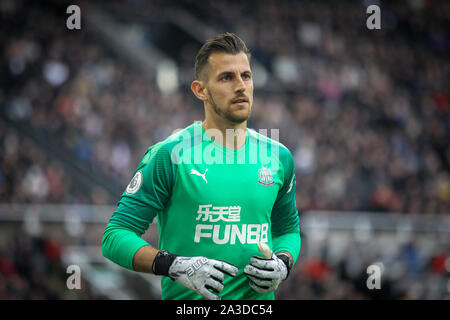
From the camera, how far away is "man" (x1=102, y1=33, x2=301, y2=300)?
3609mm

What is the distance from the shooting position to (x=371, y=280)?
12586 millimetres

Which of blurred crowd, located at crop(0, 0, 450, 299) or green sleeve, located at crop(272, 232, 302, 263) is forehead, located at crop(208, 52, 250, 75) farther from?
blurred crowd, located at crop(0, 0, 450, 299)

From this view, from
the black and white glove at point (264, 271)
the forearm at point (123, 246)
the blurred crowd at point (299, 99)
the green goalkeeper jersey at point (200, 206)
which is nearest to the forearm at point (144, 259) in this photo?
the forearm at point (123, 246)

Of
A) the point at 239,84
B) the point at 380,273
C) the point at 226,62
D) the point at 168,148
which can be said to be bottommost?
the point at 380,273

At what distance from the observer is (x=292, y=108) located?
20.0 m

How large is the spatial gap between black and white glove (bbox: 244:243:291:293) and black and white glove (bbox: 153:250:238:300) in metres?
0.19

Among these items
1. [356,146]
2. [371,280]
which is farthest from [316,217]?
[356,146]

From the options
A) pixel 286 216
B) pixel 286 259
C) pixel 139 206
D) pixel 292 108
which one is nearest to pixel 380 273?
pixel 292 108

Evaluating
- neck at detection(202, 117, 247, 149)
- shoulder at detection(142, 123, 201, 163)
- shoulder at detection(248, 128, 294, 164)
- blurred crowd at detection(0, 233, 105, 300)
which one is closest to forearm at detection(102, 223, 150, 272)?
shoulder at detection(142, 123, 201, 163)

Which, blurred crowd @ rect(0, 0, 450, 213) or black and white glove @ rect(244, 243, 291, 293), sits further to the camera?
blurred crowd @ rect(0, 0, 450, 213)

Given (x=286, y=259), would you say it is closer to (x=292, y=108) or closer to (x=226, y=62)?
(x=226, y=62)

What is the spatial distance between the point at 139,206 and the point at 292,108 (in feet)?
54.8
